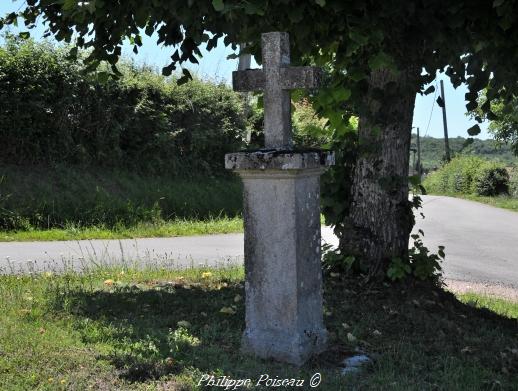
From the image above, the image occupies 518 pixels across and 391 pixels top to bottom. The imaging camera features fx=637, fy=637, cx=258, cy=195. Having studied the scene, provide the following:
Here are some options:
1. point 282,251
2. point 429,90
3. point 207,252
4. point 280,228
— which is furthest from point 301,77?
point 207,252

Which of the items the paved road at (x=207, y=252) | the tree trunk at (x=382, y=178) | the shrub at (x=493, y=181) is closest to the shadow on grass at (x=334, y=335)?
the tree trunk at (x=382, y=178)

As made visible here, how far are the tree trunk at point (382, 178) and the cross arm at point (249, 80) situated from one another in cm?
231

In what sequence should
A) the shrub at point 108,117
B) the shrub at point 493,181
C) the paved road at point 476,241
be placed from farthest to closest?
the shrub at point 493,181
the shrub at point 108,117
the paved road at point 476,241

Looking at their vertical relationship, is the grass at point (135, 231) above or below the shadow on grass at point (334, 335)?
below

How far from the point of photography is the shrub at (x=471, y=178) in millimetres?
32344

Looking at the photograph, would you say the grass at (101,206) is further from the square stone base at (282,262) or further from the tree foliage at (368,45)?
the square stone base at (282,262)

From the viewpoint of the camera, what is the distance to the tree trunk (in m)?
6.59

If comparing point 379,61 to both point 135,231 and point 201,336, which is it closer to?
point 201,336

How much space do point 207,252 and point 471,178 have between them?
26.3m

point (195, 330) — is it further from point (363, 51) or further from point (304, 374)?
point (363, 51)

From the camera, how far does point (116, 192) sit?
15.1 m

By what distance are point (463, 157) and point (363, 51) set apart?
109 feet

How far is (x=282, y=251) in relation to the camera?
426 centimetres

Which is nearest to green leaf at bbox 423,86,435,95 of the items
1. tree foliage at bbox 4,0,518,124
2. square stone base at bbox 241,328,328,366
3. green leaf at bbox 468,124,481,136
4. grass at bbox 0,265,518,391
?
tree foliage at bbox 4,0,518,124
